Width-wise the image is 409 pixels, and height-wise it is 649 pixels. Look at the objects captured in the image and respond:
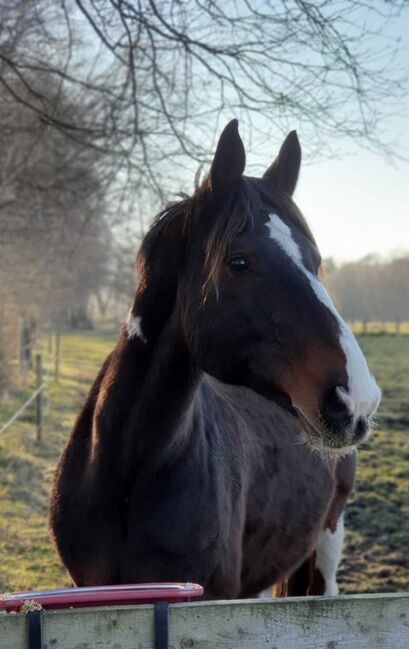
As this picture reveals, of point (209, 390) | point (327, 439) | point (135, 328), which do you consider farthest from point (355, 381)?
point (209, 390)

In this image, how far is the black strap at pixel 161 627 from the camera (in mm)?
1495

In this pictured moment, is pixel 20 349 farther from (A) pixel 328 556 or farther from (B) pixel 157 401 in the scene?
(B) pixel 157 401

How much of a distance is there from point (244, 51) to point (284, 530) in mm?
3556

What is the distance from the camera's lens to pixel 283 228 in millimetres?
2172

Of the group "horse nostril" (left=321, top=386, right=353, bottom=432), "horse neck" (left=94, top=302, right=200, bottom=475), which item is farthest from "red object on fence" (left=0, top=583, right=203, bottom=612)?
"horse neck" (left=94, top=302, right=200, bottom=475)

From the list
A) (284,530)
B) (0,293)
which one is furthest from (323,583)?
(0,293)

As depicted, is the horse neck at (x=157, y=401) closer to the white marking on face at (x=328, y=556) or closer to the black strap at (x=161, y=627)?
the black strap at (x=161, y=627)

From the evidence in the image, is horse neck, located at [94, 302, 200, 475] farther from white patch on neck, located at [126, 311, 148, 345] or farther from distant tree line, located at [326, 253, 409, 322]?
distant tree line, located at [326, 253, 409, 322]

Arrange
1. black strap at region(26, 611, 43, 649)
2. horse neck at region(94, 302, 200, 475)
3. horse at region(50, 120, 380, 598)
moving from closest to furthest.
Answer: black strap at region(26, 611, 43, 649), horse at region(50, 120, 380, 598), horse neck at region(94, 302, 200, 475)

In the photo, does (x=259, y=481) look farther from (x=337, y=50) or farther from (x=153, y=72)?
(x=153, y=72)

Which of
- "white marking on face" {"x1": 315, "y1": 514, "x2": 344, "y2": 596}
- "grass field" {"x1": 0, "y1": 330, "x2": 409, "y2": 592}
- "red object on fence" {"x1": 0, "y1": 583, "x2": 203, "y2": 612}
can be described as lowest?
"grass field" {"x1": 0, "y1": 330, "x2": 409, "y2": 592}

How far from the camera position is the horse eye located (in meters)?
2.16

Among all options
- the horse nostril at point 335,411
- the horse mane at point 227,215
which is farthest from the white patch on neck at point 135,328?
the horse nostril at point 335,411

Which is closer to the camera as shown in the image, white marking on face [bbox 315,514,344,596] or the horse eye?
the horse eye
